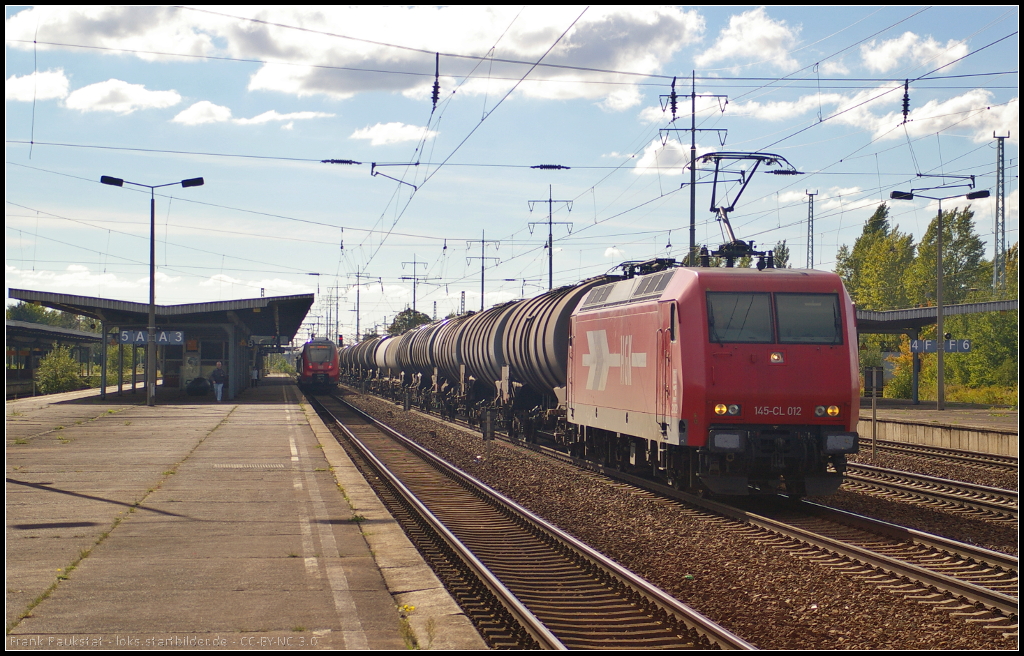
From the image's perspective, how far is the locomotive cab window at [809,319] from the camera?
1212cm

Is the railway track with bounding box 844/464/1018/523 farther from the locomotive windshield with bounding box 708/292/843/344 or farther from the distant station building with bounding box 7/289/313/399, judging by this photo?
the distant station building with bounding box 7/289/313/399

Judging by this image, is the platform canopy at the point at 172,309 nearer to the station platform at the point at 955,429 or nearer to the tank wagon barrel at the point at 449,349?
the tank wagon barrel at the point at 449,349

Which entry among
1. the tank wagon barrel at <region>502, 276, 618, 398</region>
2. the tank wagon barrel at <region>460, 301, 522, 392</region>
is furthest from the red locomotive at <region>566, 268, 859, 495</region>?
the tank wagon barrel at <region>460, 301, 522, 392</region>

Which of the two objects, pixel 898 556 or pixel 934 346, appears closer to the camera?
pixel 898 556

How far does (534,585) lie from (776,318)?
5.46 metres

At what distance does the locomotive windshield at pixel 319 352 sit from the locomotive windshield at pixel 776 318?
4497cm

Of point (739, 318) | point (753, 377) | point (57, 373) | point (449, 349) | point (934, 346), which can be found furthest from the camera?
point (57, 373)

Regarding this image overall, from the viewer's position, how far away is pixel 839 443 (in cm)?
1178

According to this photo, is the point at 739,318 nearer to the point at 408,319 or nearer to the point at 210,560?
the point at 210,560

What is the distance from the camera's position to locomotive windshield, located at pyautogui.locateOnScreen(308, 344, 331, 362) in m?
54.9

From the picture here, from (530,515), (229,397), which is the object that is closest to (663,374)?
(530,515)

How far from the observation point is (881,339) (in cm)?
5956

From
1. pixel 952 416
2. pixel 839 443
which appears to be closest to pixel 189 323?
pixel 952 416

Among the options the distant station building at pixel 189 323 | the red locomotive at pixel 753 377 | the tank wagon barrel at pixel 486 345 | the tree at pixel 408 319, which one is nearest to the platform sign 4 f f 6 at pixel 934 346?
the tank wagon barrel at pixel 486 345
